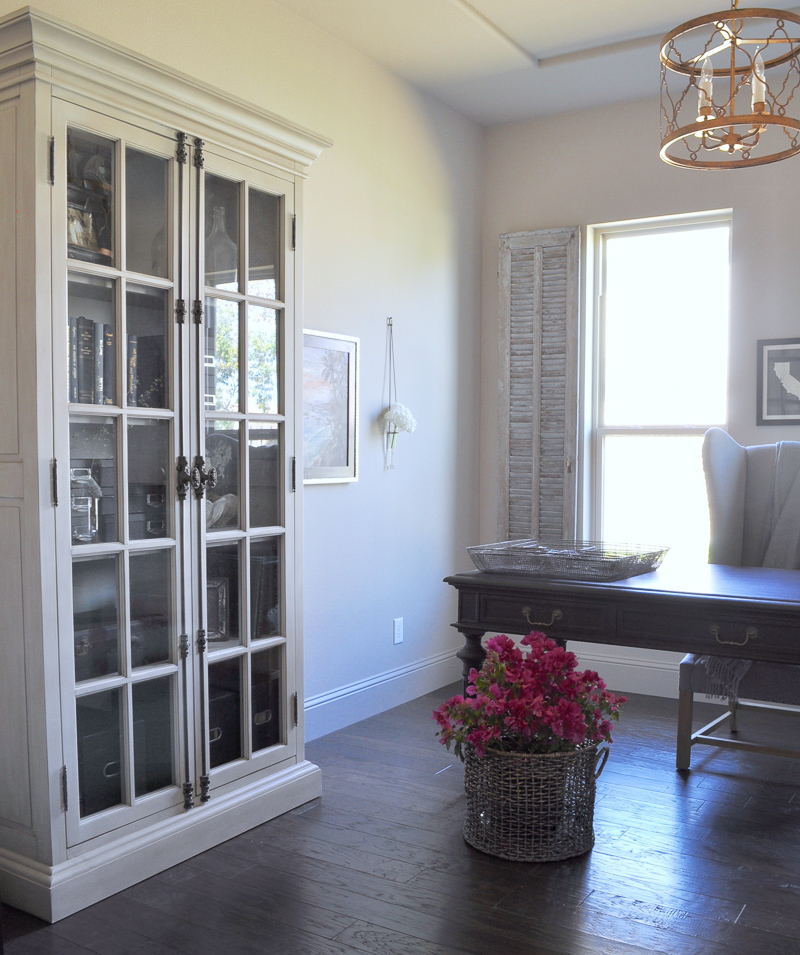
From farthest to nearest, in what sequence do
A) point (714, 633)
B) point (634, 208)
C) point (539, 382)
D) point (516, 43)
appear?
point (539, 382) → point (634, 208) → point (516, 43) → point (714, 633)

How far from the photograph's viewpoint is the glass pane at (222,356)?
107 inches

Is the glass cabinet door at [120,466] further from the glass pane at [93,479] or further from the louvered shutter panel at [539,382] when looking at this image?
the louvered shutter panel at [539,382]

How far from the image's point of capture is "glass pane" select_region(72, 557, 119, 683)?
7.72ft

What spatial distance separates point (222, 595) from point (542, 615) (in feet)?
3.23

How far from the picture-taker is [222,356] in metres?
2.76

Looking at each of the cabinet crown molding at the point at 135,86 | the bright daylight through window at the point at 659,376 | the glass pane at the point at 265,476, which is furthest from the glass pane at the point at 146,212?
the bright daylight through window at the point at 659,376

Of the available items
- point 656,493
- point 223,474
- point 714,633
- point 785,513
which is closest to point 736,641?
point 714,633

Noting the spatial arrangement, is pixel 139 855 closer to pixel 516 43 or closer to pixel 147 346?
pixel 147 346

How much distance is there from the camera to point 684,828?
287cm

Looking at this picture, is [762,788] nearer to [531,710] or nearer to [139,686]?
[531,710]

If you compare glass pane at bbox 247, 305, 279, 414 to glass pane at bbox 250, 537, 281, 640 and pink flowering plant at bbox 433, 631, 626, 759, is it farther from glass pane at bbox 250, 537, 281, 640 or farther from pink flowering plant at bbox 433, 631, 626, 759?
pink flowering plant at bbox 433, 631, 626, 759

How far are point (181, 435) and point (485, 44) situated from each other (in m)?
2.37

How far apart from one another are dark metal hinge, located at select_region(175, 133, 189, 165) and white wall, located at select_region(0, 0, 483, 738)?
0.59 metres

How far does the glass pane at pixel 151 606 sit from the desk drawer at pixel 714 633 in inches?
51.7
